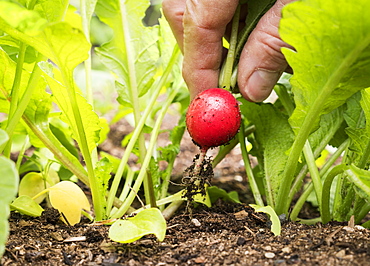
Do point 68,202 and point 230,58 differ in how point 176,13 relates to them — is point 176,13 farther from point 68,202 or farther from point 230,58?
point 68,202

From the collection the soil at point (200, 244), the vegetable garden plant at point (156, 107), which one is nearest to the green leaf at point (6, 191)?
the vegetable garden plant at point (156, 107)

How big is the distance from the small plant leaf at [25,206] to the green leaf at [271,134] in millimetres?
787

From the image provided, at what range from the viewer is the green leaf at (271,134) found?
148cm

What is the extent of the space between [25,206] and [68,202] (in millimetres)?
130

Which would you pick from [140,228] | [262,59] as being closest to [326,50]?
[262,59]

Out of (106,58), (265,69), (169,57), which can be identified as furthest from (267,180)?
(106,58)

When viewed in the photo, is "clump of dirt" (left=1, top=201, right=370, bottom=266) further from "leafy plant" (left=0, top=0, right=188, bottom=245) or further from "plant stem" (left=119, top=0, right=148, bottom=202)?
"plant stem" (left=119, top=0, right=148, bottom=202)

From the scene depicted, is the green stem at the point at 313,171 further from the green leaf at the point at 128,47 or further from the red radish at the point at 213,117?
the green leaf at the point at 128,47

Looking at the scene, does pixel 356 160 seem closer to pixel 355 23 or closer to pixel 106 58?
pixel 355 23

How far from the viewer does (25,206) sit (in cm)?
128

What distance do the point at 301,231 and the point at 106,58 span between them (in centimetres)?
101

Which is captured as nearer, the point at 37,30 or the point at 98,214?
the point at 37,30

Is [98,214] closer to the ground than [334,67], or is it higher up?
closer to the ground

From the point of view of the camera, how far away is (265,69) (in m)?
1.26
